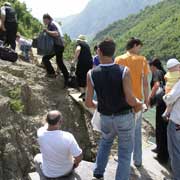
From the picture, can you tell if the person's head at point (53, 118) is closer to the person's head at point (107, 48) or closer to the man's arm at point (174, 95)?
the person's head at point (107, 48)

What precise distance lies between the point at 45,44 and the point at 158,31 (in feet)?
347

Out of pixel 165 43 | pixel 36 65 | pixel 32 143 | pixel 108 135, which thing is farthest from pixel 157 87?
pixel 165 43

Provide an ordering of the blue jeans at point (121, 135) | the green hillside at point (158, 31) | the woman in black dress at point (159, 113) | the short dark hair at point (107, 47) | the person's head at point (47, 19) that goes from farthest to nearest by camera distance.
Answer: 1. the green hillside at point (158, 31)
2. the person's head at point (47, 19)
3. the woman in black dress at point (159, 113)
4. the blue jeans at point (121, 135)
5. the short dark hair at point (107, 47)

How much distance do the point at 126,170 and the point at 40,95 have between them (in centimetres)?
389

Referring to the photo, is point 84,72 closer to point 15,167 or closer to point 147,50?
point 15,167

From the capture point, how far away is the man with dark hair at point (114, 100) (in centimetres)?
523

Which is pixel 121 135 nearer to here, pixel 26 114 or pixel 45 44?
pixel 26 114

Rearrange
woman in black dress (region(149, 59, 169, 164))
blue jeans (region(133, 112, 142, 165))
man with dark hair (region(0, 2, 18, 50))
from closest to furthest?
blue jeans (region(133, 112, 142, 165)), woman in black dress (region(149, 59, 169, 164)), man with dark hair (region(0, 2, 18, 50))

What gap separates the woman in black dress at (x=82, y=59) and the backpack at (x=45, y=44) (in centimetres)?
57

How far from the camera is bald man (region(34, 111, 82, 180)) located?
5266 millimetres

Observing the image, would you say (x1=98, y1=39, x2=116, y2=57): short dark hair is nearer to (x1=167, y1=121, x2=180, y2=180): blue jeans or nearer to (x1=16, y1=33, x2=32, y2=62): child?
(x1=167, y1=121, x2=180, y2=180): blue jeans

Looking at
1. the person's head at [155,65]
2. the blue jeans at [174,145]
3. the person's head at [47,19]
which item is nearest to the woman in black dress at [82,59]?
the person's head at [47,19]

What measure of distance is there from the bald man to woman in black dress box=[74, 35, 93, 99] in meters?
3.73

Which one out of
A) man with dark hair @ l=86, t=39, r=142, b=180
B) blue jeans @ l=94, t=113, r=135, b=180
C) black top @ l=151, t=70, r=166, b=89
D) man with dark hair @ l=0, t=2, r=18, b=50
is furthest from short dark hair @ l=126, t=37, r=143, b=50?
man with dark hair @ l=0, t=2, r=18, b=50
